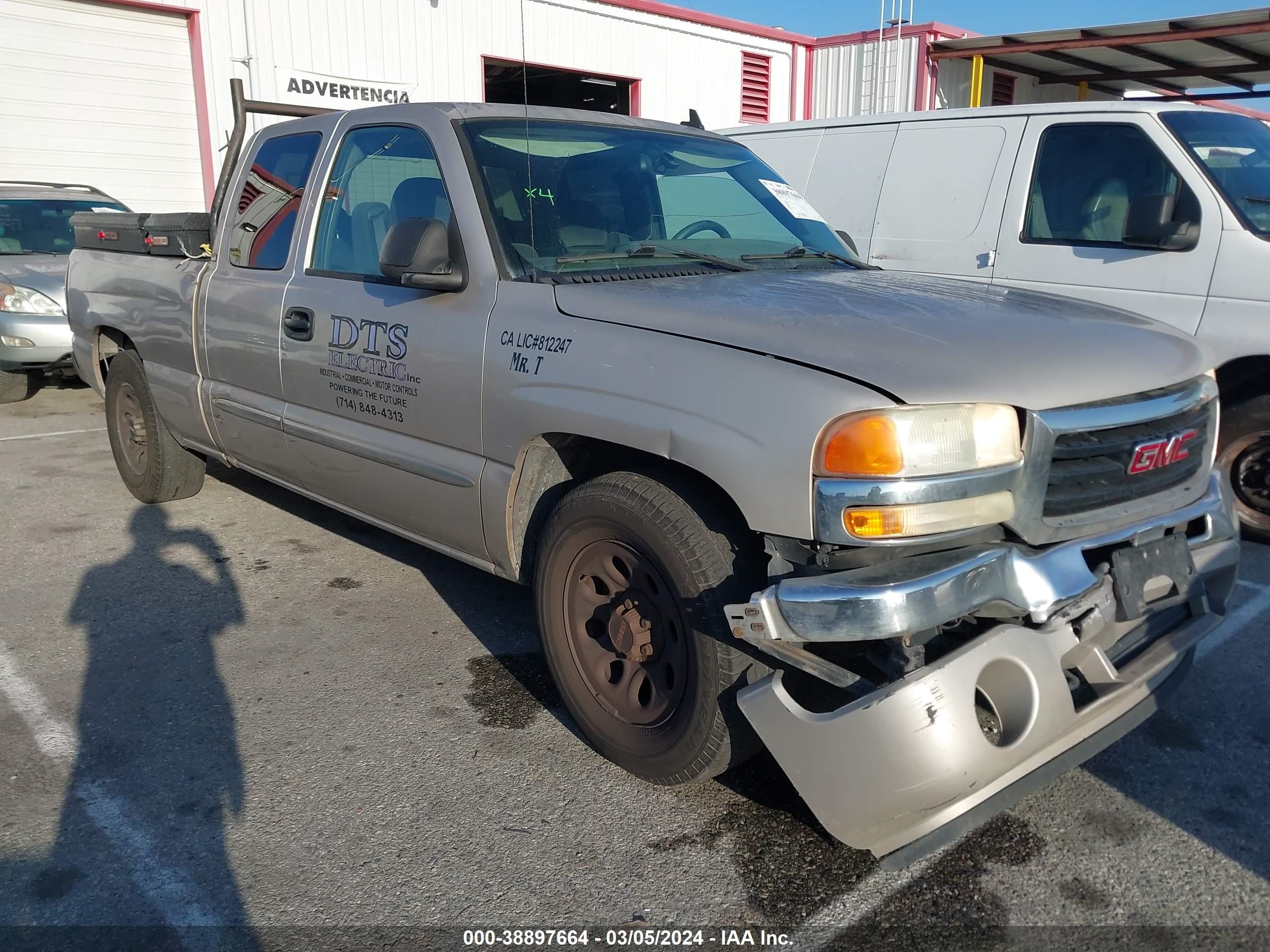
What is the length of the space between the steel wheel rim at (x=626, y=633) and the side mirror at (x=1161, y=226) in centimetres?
358

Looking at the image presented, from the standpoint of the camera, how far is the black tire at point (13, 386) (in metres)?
8.73

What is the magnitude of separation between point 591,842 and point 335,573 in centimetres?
245

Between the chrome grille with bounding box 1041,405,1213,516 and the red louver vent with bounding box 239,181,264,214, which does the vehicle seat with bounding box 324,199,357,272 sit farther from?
the chrome grille with bounding box 1041,405,1213,516

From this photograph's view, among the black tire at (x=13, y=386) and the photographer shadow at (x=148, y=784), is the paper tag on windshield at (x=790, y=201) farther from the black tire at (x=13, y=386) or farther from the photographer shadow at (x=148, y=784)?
the black tire at (x=13, y=386)

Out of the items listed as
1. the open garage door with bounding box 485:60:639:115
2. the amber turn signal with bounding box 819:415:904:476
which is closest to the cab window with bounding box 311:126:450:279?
the amber turn signal with bounding box 819:415:904:476

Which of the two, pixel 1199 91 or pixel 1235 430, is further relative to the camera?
pixel 1199 91

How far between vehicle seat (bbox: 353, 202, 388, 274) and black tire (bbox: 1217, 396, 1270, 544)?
3.98 metres

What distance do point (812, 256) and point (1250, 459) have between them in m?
2.72

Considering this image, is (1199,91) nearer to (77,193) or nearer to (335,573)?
(77,193)

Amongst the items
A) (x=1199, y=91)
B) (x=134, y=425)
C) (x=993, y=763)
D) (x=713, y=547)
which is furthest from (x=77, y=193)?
(x=1199, y=91)

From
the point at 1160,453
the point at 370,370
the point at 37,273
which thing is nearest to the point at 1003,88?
the point at 37,273

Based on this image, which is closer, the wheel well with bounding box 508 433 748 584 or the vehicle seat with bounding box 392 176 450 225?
the wheel well with bounding box 508 433 748 584

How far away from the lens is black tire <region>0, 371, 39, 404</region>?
873 centimetres

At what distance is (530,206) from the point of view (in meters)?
3.46
